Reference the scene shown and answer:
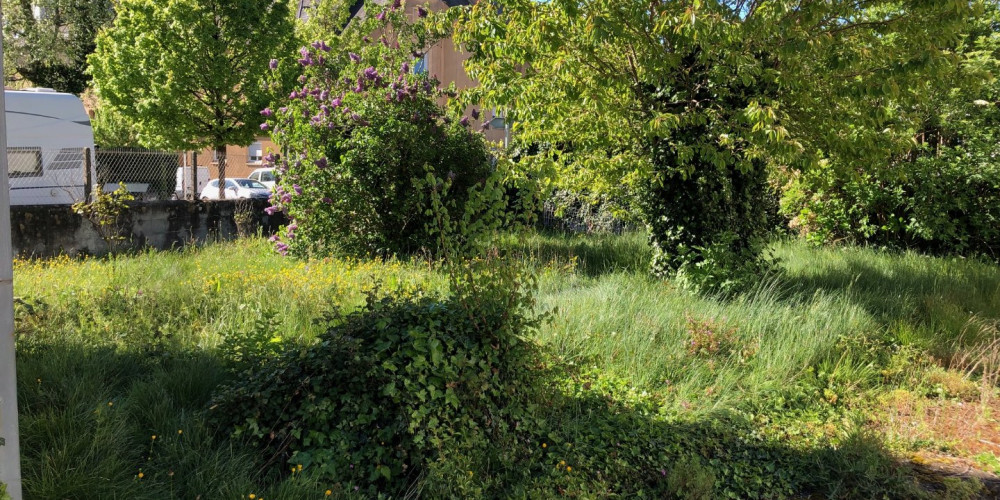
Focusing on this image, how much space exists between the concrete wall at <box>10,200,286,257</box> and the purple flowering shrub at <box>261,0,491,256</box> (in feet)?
7.07

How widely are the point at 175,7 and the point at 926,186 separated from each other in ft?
53.0

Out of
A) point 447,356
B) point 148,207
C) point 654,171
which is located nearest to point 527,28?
point 654,171

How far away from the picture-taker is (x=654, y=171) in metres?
8.03

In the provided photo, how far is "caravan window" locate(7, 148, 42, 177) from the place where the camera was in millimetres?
13133

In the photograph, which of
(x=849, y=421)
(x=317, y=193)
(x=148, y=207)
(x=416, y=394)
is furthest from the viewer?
(x=148, y=207)

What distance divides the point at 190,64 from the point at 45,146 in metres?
3.67

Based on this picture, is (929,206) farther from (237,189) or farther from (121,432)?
(237,189)

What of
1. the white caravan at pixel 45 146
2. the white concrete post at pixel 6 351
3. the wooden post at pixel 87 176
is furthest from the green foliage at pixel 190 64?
the white concrete post at pixel 6 351

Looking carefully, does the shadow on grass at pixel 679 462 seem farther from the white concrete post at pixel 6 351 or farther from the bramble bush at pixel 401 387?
the white concrete post at pixel 6 351

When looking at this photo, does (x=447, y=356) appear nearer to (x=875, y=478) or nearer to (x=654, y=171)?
(x=875, y=478)

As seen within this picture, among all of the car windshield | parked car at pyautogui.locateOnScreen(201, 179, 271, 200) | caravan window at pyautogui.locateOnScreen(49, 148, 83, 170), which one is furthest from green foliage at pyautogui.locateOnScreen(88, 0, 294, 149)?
the car windshield

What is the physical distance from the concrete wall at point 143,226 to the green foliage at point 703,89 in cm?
644

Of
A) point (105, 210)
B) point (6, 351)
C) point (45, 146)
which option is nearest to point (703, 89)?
point (6, 351)

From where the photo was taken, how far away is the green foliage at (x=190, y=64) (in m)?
16.4
